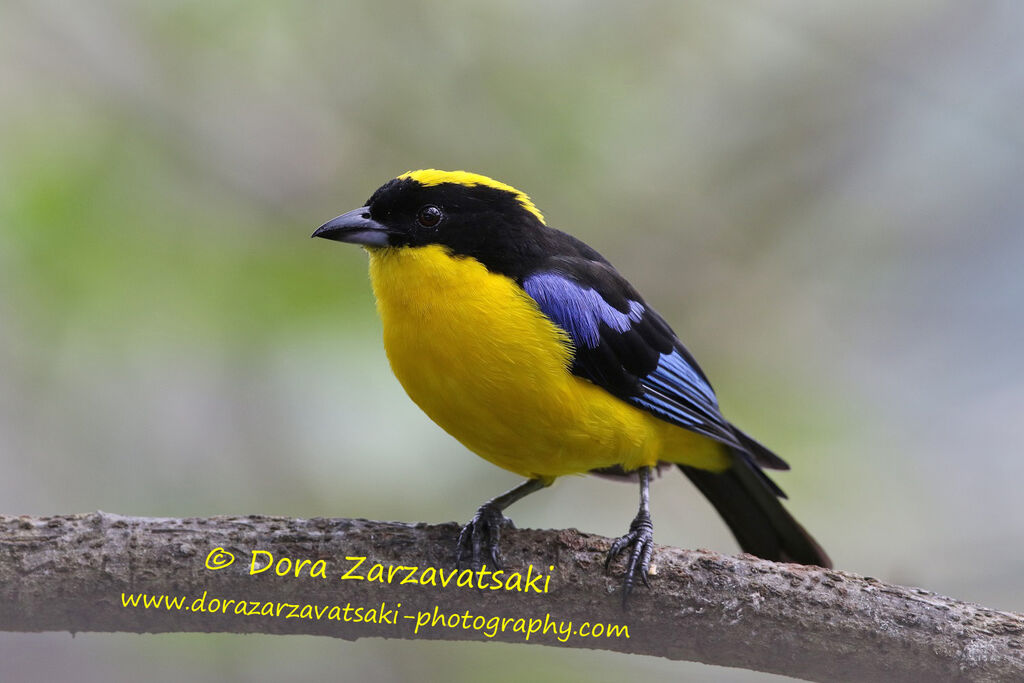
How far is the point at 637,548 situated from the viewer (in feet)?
11.3

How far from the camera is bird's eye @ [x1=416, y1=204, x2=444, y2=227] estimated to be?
357 centimetres

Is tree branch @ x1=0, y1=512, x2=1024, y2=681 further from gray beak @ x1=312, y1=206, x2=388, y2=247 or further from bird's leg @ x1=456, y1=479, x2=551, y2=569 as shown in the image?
gray beak @ x1=312, y1=206, x2=388, y2=247

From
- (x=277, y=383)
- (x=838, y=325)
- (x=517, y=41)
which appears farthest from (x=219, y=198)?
(x=838, y=325)

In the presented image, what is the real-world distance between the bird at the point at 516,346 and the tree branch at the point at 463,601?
6.1 inches

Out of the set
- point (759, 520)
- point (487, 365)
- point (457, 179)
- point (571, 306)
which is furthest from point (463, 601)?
point (759, 520)

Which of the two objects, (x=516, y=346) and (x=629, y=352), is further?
(x=629, y=352)

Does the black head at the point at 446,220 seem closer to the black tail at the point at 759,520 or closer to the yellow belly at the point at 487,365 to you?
the yellow belly at the point at 487,365

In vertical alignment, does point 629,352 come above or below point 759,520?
above

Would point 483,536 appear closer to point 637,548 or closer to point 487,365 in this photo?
point 637,548

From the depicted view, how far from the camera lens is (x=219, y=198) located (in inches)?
149

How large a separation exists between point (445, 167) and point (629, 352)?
1.21 m

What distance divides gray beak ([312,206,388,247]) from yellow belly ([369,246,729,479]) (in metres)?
0.07

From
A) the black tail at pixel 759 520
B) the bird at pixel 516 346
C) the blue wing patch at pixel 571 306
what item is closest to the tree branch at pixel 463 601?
the bird at pixel 516 346

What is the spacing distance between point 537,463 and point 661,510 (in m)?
1.42
